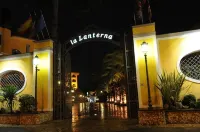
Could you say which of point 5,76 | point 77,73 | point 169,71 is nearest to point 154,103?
point 169,71

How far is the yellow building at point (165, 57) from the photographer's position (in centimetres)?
1166

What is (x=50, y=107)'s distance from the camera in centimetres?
1364

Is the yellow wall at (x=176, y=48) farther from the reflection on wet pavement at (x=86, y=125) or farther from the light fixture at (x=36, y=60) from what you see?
the light fixture at (x=36, y=60)

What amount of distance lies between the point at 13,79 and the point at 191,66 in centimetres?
1191

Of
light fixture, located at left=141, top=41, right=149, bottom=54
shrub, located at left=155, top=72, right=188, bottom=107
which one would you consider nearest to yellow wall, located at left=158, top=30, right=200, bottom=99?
shrub, located at left=155, top=72, right=188, bottom=107

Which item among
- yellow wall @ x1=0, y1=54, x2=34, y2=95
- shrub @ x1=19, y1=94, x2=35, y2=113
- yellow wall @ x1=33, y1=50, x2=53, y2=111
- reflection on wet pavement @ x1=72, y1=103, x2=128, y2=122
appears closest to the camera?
shrub @ x1=19, y1=94, x2=35, y2=113

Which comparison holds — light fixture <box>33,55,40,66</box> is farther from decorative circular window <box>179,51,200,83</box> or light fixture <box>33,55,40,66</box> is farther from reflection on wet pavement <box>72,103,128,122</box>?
decorative circular window <box>179,51,200,83</box>

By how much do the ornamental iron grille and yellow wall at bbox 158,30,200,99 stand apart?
345 mm

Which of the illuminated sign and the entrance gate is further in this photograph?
the illuminated sign

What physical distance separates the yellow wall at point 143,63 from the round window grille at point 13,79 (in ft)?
26.9

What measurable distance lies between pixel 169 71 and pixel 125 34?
3441 mm

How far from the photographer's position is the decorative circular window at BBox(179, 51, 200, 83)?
11.7 metres

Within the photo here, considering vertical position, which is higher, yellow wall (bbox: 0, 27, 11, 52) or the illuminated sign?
yellow wall (bbox: 0, 27, 11, 52)

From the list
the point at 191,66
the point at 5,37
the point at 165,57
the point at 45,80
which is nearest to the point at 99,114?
the point at 45,80
